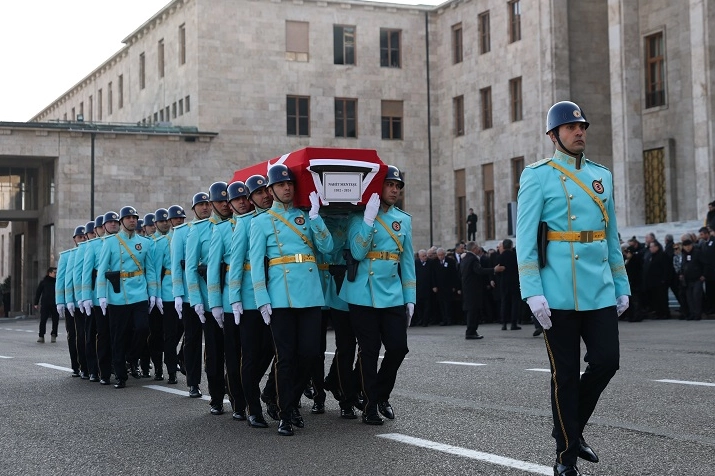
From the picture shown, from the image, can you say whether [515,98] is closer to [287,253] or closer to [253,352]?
[253,352]

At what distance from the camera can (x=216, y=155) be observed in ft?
164

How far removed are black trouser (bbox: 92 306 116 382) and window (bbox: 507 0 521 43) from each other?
116 ft

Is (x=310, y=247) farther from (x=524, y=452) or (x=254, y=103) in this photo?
(x=254, y=103)

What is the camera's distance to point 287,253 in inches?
377

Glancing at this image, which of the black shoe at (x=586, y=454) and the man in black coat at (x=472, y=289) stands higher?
the man in black coat at (x=472, y=289)

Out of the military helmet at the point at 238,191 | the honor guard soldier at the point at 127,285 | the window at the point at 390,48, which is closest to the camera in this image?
the military helmet at the point at 238,191

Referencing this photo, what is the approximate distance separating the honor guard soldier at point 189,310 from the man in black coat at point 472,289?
1006cm

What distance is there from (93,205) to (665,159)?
23147 millimetres

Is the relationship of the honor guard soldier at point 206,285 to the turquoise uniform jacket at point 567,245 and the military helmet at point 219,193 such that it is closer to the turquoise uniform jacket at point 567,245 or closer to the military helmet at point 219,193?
the military helmet at point 219,193

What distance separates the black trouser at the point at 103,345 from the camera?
14.6 metres

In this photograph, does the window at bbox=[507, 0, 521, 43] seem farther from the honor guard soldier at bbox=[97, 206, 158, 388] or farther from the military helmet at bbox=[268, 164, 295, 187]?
the military helmet at bbox=[268, 164, 295, 187]

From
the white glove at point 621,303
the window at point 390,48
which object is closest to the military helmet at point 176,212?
the white glove at point 621,303

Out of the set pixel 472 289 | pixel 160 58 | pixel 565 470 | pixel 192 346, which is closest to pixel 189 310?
pixel 192 346

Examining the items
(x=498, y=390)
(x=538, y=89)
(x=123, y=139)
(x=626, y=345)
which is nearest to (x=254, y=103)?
(x=123, y=139)
